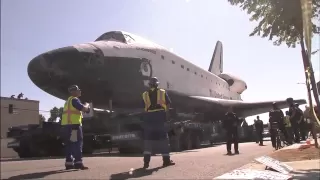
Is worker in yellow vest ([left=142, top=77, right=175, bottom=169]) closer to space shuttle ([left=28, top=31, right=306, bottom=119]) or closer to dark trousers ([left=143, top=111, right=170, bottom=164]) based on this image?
dark trousers ([left=143, top=111, right=170, bottom=164])

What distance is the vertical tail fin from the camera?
3421 cm

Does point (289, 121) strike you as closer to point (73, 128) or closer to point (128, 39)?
point (128, 39)

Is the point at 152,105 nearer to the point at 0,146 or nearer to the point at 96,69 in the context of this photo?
the point at 0,146

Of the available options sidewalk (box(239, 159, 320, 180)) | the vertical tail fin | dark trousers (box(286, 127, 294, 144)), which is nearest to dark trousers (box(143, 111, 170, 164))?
sidewalk (box(239, 159, 320, 180))

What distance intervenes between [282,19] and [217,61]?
91.1ft

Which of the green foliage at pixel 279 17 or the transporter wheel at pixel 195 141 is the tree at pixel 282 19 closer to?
the green foliage at pixel 279 17

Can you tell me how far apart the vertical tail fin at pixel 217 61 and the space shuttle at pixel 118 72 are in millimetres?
15163

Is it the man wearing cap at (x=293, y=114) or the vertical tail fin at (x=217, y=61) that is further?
the vertical tail fin at (x=217, y=61)

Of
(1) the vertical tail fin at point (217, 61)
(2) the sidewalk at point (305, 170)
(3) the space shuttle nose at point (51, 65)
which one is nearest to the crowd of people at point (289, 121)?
(2) the sidewalk at point (305, 170)

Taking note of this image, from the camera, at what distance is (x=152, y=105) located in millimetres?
6816

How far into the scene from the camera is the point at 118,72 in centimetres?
1209

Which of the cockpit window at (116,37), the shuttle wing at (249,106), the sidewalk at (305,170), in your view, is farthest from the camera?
the shuttle wing at (249,106)

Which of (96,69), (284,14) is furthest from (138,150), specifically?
(284,14)

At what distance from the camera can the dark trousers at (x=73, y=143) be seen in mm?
6168
